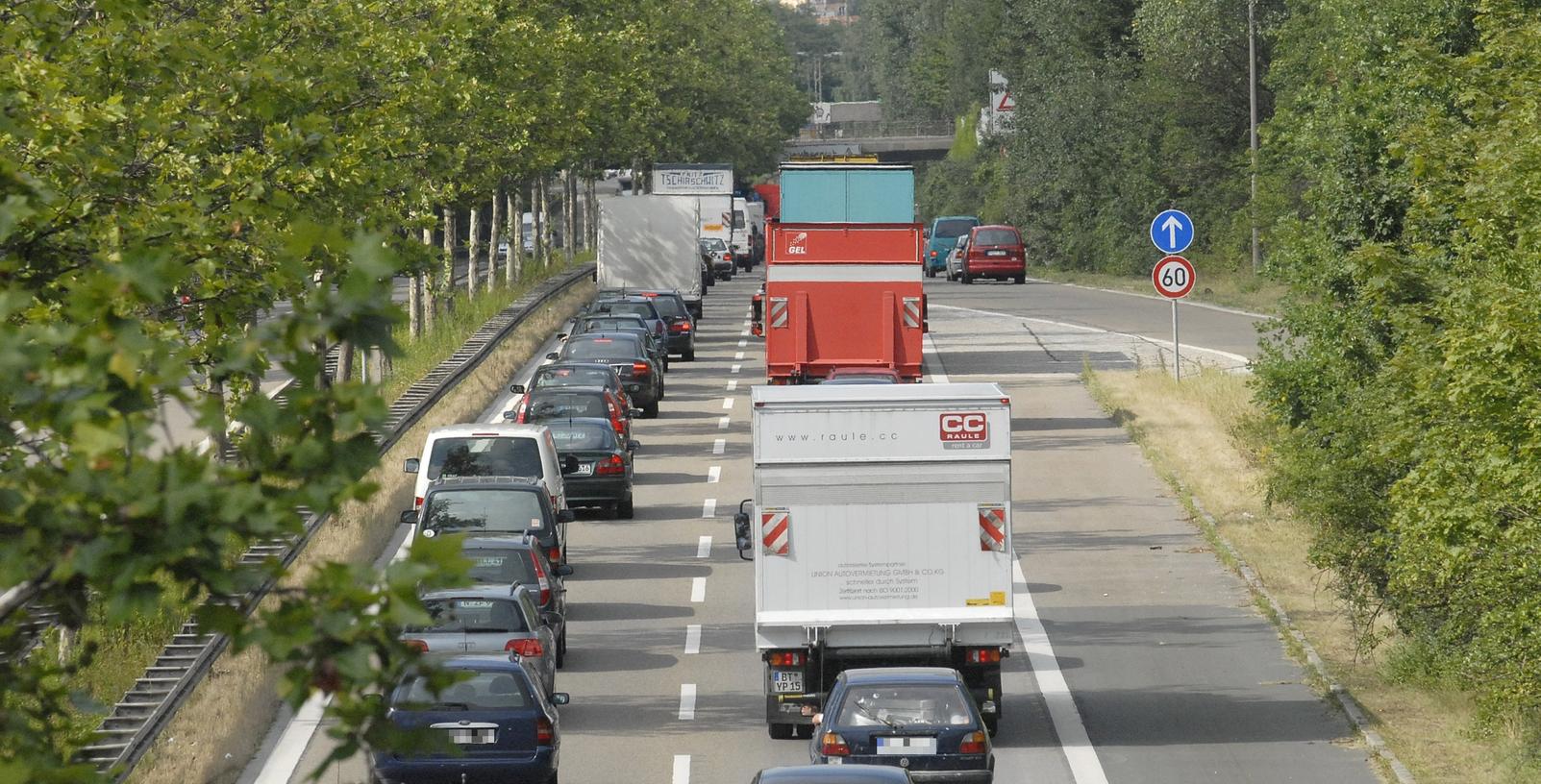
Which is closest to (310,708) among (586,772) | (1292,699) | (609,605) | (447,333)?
(586,772)

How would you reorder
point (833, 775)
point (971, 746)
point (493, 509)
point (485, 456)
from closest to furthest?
point (833, 775) < point (971, 746) < point (493, 509) < point (485, 456)

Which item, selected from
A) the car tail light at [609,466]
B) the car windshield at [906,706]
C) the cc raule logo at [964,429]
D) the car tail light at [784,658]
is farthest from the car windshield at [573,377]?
the car windshield at [906,706]

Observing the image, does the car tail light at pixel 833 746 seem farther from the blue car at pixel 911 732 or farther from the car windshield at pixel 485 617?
the car windshield at pixel 485 617

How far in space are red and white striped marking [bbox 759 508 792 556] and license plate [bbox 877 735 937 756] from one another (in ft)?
8.24

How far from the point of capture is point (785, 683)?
16.4 meters

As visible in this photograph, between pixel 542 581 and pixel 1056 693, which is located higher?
pixel 542 581

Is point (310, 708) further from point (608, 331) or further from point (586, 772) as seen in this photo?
point (608, 331)

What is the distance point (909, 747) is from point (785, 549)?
259 centimetres

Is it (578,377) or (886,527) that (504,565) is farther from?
(578,377)

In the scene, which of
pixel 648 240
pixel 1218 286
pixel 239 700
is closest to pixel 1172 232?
pixel 239 700

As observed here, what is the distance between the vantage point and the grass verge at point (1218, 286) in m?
58.4

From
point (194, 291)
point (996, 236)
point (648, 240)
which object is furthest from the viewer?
point (996, 236)

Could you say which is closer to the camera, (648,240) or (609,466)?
(609,466)

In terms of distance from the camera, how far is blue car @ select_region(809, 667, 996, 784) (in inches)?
554
